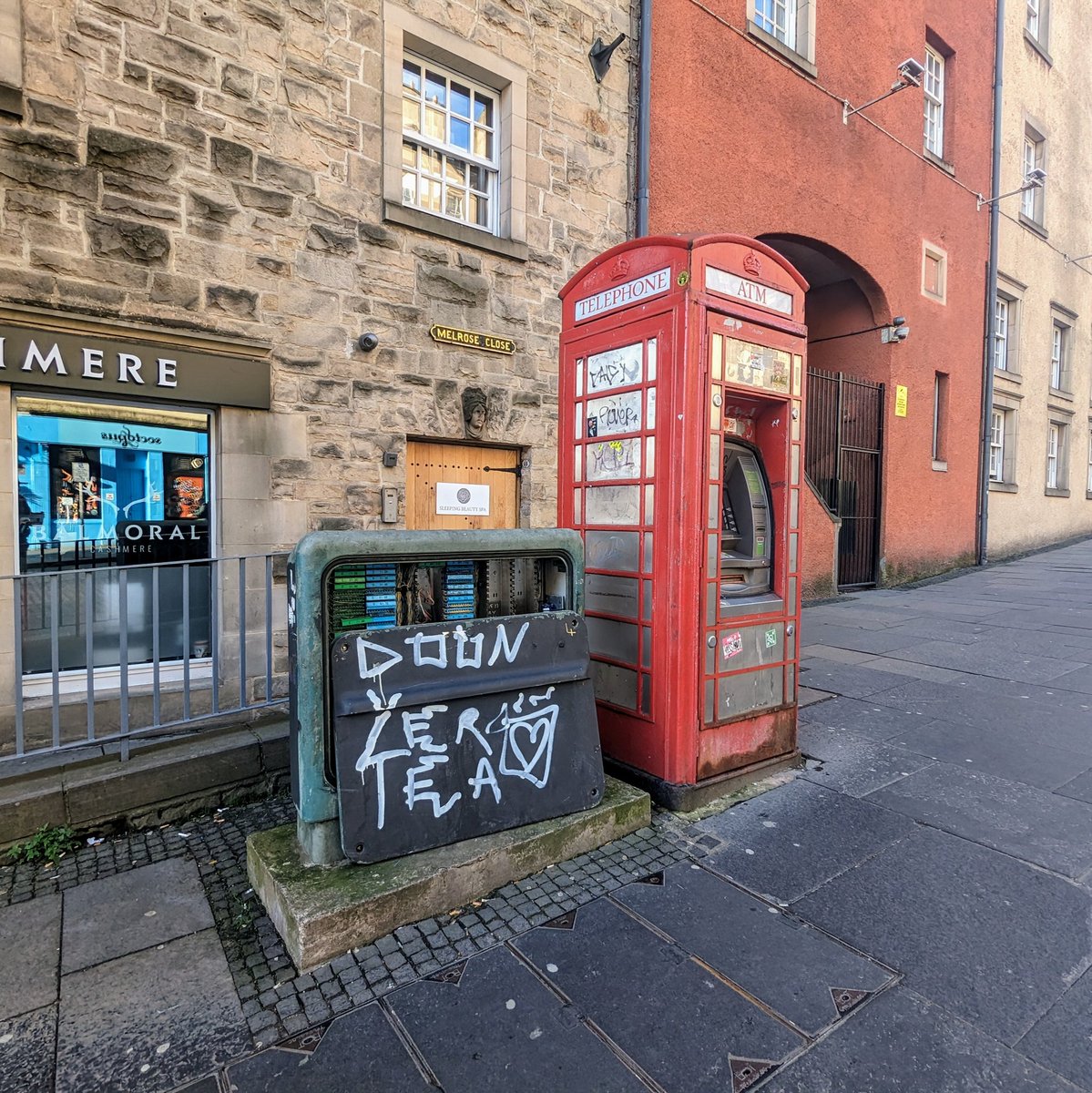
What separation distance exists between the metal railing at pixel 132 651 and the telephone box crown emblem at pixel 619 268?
2.62 meters

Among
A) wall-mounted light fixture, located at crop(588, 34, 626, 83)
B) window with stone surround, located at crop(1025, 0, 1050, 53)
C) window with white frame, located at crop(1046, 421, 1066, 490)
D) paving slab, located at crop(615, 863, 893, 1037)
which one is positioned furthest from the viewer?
window with white frame, located at crop(1046, 421, 1066, 490)

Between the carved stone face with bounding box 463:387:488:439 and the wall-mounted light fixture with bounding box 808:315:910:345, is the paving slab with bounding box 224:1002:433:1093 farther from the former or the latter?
the wall-mounted light fixture with bounding box 808:315:910:345

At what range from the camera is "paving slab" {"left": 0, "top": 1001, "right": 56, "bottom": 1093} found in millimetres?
2004

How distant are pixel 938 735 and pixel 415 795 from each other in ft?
12.3

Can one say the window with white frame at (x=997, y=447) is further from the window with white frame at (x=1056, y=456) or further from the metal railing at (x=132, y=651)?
the metal railing at (x=132, y=651)

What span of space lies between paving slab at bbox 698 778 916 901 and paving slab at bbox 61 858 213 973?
2.31 metres

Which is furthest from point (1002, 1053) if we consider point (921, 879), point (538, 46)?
point (538, 46)

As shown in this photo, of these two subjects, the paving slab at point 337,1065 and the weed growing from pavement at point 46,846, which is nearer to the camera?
the paving slab at point 337,1065

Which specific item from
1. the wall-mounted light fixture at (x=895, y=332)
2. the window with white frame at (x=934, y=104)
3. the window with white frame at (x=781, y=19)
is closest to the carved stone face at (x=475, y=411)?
the window with white frame at (x=781, y=19)

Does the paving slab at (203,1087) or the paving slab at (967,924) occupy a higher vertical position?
the paving slab at (967,924)

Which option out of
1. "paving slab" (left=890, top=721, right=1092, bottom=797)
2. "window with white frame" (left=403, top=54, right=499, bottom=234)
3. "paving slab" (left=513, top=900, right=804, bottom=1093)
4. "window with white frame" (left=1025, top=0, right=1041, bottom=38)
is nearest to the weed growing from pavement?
"paving slab" (left=513, top=900, right=804, bottom=1093)

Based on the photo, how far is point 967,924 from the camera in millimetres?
2637

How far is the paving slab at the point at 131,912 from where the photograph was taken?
265cm

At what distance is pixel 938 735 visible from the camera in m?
4.68
